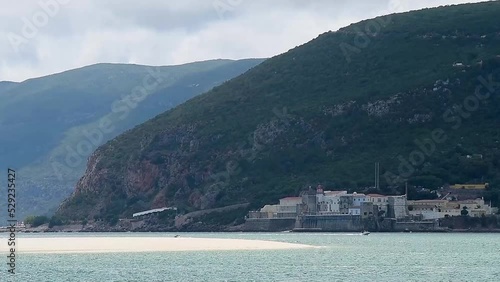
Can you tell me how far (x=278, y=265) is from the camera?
3794 inches

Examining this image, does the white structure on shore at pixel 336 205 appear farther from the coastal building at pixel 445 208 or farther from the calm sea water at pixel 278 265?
the calm sea water at pixel 278 265

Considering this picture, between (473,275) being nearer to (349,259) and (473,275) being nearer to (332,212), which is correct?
(349,259)

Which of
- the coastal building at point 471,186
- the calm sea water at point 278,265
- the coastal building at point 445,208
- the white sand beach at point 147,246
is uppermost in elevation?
the coastal building at point 471,186

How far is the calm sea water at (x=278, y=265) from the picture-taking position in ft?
278

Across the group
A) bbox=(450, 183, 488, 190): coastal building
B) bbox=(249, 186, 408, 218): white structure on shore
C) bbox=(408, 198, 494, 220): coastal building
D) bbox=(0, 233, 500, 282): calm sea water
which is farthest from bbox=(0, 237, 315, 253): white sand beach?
bbox=(450, 183, 488, 190): coastal building

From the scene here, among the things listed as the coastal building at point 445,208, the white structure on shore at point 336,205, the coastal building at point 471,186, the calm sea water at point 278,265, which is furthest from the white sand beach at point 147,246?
the coastal building at point 471,186

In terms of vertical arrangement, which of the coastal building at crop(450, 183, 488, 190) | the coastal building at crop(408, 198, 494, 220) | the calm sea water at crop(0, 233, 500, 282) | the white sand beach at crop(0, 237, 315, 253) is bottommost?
the calm sea water at crop(0, 233, 500, 282)

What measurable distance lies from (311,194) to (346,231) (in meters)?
8.19

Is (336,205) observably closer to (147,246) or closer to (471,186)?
(471,186)

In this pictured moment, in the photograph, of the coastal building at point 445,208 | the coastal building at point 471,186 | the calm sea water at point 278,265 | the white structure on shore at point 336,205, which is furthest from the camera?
the coastal building at point 471,186

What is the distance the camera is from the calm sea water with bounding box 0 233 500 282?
84.8m

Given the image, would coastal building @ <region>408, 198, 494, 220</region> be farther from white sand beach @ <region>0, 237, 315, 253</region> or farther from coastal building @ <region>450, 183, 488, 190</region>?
white sand beach @ <region>0, 237, 315, 253</region>

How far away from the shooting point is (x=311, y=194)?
638 ft

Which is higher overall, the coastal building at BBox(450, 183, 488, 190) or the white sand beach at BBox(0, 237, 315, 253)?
the coastal building at BBox(450, 183, 488, 190)
